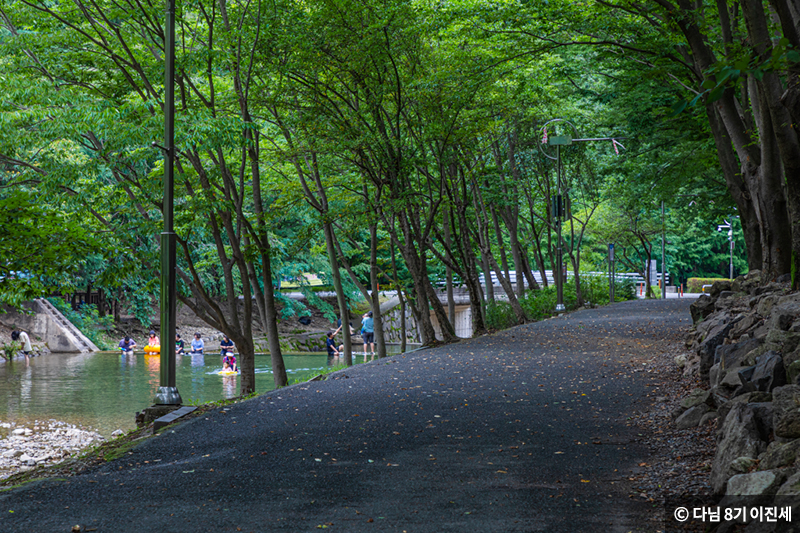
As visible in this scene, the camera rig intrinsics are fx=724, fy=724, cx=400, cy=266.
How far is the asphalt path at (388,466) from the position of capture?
450 cm

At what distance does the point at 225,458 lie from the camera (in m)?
6.17

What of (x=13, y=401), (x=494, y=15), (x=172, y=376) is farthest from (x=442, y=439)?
(x=13, y=401)

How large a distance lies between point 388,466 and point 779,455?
2.81 m

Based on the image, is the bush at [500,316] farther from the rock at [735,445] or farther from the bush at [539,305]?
the rock at [735,445]

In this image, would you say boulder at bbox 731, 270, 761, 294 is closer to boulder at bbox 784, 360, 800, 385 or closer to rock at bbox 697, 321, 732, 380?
rock at bbox 697, 321, 732, 380

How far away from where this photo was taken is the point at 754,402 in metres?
5.15

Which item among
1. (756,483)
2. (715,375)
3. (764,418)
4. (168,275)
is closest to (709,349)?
(715,375)

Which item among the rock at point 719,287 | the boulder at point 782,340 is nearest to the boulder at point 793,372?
the boulder at point 782,340

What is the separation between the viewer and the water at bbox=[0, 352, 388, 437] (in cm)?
1420

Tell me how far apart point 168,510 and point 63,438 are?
8335 millimetres

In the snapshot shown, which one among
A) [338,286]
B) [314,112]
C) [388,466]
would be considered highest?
[314,112]

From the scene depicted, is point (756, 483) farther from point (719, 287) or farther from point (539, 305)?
point (539, 305)

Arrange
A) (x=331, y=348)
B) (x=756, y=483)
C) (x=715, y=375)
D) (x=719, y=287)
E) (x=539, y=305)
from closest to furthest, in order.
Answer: (x=756, y=483)
(x=715, y=375)
(x=719, y=287)
(x=539, y=305)
(x=331, y=348)

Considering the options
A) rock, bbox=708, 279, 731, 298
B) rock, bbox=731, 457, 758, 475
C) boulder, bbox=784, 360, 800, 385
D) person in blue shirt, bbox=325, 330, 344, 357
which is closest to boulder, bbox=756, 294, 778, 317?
boulder, bbox=784, 360, 800, 385
